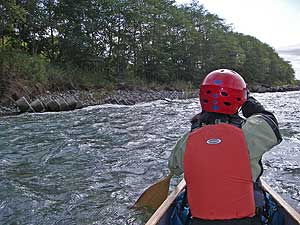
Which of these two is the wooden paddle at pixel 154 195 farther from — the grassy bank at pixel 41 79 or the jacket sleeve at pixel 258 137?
the grassy bank at pixel 41 79

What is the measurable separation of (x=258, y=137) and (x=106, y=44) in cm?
2501

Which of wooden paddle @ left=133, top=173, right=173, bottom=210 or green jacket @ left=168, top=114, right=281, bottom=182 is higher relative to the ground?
green jacket @ left=168, top=114, right=281, bottom=182

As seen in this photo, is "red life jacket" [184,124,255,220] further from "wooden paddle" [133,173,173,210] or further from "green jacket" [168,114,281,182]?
"wooden paddle" [133,173,173,210]

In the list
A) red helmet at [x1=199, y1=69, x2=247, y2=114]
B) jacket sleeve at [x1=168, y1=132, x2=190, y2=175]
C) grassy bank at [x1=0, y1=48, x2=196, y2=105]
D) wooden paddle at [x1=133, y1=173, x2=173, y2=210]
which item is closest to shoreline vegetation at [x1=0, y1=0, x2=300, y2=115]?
grassy bank at [x1=0, y1=48, x2=196, y2=105]

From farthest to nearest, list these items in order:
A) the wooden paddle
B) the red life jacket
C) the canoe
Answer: the wooden paddle < the canoe < the red life jacket

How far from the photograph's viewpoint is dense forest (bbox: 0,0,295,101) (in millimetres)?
17594

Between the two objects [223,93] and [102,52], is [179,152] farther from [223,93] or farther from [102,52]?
[102,52]

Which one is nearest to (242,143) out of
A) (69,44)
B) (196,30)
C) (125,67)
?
(69,44)

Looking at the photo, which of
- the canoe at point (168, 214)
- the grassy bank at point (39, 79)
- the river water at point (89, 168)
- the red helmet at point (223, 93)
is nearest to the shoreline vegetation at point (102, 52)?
the grassy bank at point (39, 79)

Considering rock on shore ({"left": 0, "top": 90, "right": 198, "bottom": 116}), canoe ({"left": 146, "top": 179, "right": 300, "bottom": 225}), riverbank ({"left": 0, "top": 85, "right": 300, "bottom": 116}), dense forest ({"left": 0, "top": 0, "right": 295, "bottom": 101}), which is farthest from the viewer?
dense forest ({"left": 0, "top": 0, "right": 295, "bottom": 101})

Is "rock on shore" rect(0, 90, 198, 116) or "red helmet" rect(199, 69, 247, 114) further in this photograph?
"rock on shore" rect(0, 90, 198, 116)

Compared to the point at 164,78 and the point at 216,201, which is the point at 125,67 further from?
the point at 216,201

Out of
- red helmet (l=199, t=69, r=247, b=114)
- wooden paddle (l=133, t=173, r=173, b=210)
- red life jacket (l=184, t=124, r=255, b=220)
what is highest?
red helmet (l=199, t=69, r=247, b=114)

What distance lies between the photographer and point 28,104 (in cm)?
1330
